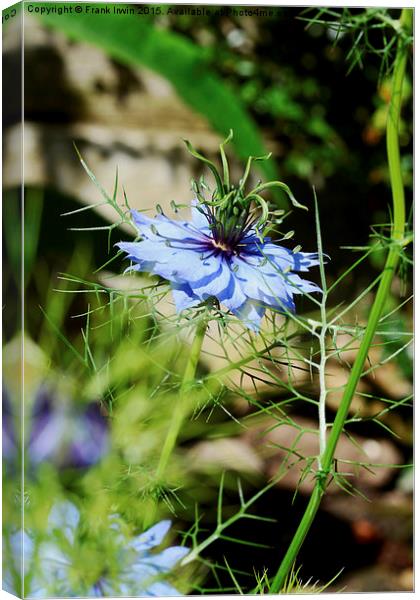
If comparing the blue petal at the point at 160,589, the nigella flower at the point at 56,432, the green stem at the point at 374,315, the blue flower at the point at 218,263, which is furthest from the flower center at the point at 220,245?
the blue petal at the point at 160,589

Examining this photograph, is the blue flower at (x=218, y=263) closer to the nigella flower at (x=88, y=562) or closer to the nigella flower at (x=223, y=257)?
the nigella flower at (x=223, y=257)

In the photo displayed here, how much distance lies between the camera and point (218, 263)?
93cm

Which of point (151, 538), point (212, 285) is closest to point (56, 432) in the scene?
point (151, 538)

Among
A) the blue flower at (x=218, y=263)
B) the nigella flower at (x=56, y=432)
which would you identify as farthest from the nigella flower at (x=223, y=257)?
the nigella flower at (x=56, y=432)

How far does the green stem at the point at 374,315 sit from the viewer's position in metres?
0.89

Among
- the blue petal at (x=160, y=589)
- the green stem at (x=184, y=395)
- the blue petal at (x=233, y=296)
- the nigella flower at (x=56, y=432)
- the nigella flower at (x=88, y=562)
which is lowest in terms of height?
the blue petal at (x=160, y=589)

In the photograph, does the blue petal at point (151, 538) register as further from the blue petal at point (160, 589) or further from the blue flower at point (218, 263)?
the blue flower at point (218, 263)

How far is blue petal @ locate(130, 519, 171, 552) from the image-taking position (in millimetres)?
1008

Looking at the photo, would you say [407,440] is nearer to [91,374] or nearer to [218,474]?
[218,474]

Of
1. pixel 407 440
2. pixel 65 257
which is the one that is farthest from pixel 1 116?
pixel 407 440

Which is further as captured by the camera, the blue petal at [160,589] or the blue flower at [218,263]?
the blue petal at [160,589]

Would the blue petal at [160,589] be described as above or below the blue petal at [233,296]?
below

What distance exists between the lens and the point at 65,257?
3.70 ft

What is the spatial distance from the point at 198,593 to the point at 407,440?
40 cm
